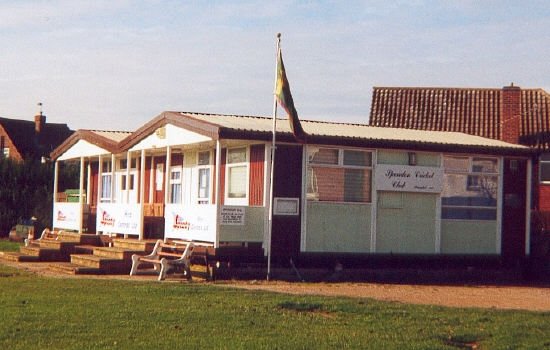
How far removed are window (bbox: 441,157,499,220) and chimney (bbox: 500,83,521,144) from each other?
34.0 ft

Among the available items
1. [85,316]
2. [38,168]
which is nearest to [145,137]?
[85,316]

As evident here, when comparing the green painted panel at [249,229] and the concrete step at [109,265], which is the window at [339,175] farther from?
the concrete step at [109,265]

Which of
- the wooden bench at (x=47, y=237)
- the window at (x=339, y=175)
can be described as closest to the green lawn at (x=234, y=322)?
the window at (x=339, y=175)

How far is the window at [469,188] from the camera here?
79.2 ft

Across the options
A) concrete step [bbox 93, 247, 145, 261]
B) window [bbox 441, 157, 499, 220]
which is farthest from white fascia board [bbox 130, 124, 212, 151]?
window [bbox 441, 157, 499, 220]

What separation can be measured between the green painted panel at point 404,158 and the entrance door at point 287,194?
92.5 inches

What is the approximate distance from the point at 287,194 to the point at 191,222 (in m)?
2.32

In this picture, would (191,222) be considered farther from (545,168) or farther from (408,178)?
(545,168)

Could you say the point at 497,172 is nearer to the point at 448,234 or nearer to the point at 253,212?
the point at 448,234

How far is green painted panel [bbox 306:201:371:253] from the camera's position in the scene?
2206 cm

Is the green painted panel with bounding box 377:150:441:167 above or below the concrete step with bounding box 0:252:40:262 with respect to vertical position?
above

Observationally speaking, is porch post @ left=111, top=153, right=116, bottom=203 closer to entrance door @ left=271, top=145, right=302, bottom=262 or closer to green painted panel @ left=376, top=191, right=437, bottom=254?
entrance door @ left=271, top=145, right=302, bottom=262

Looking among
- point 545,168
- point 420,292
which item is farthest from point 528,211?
point 545,168

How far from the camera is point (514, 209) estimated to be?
2514cm
